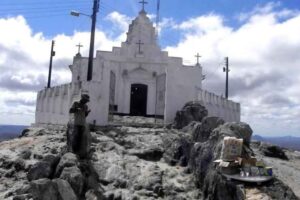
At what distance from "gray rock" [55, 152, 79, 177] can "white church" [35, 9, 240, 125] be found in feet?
26.0

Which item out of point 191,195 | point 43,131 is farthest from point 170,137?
point 43,131

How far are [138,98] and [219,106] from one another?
21.6 feet

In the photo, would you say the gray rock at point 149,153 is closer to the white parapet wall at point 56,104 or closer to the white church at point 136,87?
the white church at point 136,87

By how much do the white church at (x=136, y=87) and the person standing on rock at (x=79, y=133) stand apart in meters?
5.51

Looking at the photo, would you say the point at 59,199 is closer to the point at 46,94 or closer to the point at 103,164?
the point at 103,164

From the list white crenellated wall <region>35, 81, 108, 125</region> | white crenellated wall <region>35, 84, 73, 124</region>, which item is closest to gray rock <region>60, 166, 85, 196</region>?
white crenellated wall <region>35, 81, 108, 125</region>

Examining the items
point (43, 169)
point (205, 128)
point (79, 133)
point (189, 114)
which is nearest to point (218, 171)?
point (205, 128)

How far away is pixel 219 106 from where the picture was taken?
124 feet

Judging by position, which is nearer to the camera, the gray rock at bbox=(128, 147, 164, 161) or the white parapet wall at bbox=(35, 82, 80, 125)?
the gray rock at bbox=(128, 147, 164, 161)

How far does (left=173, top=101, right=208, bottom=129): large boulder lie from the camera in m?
31.1

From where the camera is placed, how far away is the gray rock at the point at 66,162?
70.5 ft

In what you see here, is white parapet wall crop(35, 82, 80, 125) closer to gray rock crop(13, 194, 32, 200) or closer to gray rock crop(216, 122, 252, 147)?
gray rock crop(216, 122, 252, 147)

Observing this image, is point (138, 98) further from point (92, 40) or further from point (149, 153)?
point (149, 153)

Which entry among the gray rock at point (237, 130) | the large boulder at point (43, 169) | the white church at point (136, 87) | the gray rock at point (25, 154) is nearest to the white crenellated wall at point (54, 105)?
the white church at point (136, 87)
